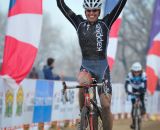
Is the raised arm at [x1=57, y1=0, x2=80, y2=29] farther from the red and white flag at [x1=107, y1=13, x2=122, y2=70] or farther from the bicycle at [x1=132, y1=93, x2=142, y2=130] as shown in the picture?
the bicycle at [x1=132, y1=93, x2=142, y2=130]

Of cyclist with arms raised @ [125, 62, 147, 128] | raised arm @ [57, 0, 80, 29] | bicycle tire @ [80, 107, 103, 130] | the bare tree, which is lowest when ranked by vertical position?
bicycle tire @ [80, 107, 103, 130]

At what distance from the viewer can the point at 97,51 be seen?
8.21m

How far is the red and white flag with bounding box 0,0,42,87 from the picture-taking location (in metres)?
10.9

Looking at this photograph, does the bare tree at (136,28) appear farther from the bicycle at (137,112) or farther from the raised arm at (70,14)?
the raised arm at (70,14)

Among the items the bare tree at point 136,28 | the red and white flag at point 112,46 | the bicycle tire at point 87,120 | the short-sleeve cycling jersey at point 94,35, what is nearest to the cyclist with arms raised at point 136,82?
the red and white flag at point 112,46

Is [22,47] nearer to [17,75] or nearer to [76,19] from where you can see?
[17,75]

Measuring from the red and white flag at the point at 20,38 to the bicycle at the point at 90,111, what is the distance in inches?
127

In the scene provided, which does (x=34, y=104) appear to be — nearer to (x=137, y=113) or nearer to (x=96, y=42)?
(x=137, y=113)

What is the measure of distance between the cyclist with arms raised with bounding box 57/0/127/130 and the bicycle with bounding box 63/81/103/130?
0.10m

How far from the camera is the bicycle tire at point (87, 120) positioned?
7566 millimetres

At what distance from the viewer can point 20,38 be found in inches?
433

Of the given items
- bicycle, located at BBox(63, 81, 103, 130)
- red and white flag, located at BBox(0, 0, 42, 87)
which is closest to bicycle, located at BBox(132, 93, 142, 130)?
red and white flag, located at BBox(0, 0, 42, 87)

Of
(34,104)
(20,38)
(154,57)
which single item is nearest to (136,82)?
(34,104)

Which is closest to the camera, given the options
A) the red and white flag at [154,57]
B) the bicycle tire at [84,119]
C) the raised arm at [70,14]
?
the bicycle tire at [84,119]
